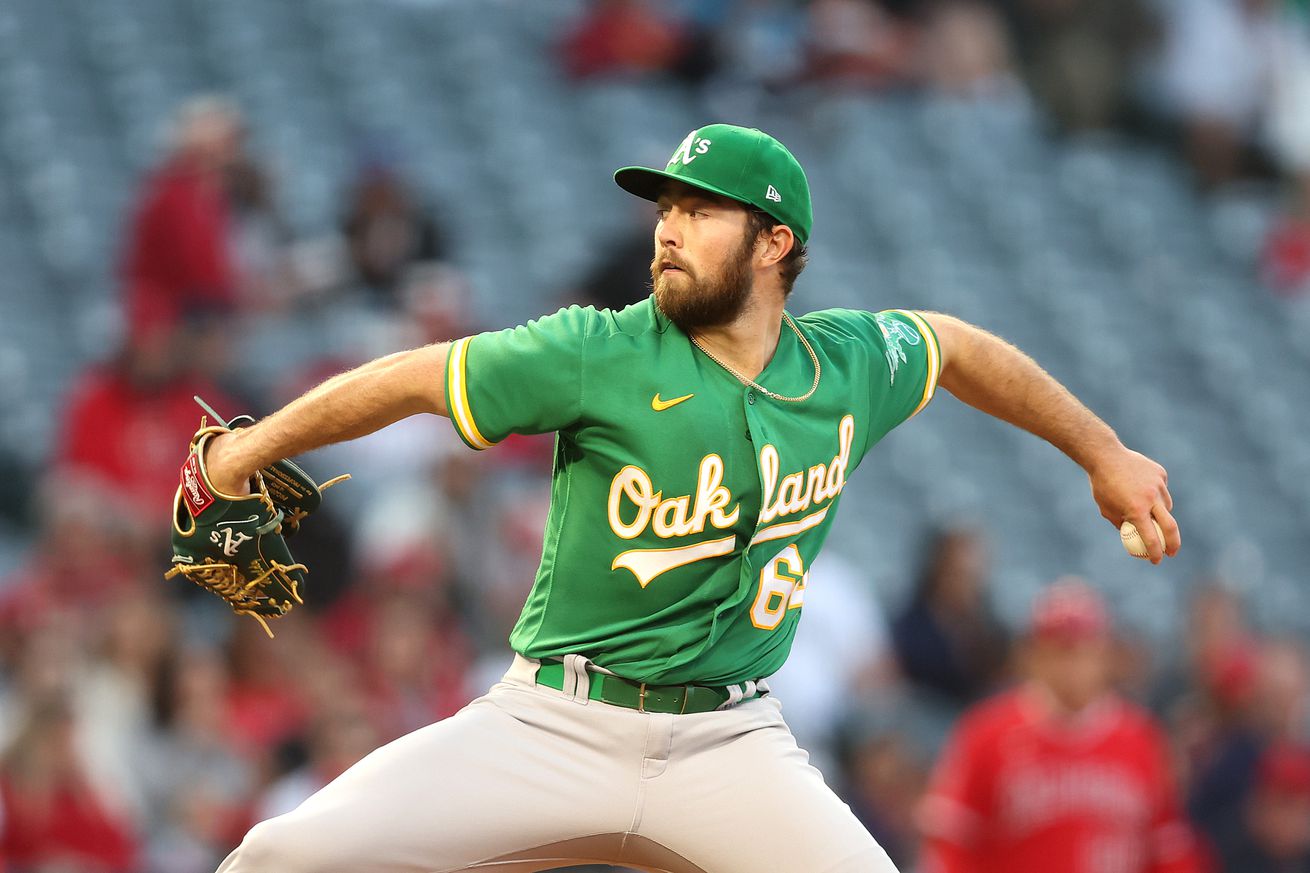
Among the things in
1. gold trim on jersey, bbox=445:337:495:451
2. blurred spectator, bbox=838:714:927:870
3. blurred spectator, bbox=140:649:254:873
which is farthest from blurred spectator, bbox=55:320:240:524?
gold trim on jersey, bbox=445:337:495:451

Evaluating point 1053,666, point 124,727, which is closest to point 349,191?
point 124,727

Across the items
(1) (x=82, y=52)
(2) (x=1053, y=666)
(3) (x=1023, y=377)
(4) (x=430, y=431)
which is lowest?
(2) (x=1053, y=666)

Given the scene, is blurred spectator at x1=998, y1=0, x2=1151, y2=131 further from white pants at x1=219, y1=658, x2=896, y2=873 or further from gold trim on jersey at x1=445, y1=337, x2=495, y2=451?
gold trim on jersey at x1=445, y1=337, x2=495, y2=451

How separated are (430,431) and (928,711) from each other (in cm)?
264

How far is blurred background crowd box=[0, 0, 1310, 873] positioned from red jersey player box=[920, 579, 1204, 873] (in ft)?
3.15

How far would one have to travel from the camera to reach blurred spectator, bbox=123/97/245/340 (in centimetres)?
942

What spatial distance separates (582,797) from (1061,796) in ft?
12.4

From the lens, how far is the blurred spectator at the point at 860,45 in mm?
13930

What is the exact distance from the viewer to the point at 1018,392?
461cm

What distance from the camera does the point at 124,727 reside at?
7.64 m

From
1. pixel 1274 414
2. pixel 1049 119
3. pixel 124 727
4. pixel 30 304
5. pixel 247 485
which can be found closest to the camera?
pixel 247 485

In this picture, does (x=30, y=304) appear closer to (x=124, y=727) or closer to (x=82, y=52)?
(x=82, y=52)

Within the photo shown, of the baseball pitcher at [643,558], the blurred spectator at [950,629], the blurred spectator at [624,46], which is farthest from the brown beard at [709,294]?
the blurred spectator at [624,46]

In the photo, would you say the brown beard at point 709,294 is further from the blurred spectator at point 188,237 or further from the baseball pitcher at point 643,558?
the blurred spectator at point 188,237
